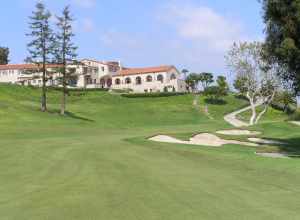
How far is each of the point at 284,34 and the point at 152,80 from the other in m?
130

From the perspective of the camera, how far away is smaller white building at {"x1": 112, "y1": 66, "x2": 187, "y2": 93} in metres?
155

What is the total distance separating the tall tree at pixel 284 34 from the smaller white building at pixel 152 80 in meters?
121

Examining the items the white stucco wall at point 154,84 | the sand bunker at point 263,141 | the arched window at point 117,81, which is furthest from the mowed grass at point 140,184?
the arched window at point 117,81

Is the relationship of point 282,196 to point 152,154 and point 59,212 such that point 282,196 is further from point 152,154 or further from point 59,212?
point 152,154

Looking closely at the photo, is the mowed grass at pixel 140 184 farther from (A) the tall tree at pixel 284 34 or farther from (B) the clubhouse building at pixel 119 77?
(B) the clubhouse building at pixel 119 77

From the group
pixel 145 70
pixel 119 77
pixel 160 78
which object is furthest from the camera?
pixel 119 77

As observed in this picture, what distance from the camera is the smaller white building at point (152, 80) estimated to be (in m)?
155

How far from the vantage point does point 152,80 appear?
158875 mm

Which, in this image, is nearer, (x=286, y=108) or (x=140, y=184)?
(x=140, y=184)

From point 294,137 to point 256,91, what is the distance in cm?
2659


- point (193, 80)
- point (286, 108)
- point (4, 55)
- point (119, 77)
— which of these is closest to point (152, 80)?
point (119, 77)

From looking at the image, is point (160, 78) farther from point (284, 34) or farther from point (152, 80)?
point (284, 34)

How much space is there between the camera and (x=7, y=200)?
44.5 feet

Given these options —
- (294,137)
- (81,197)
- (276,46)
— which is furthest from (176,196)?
(294,137)
